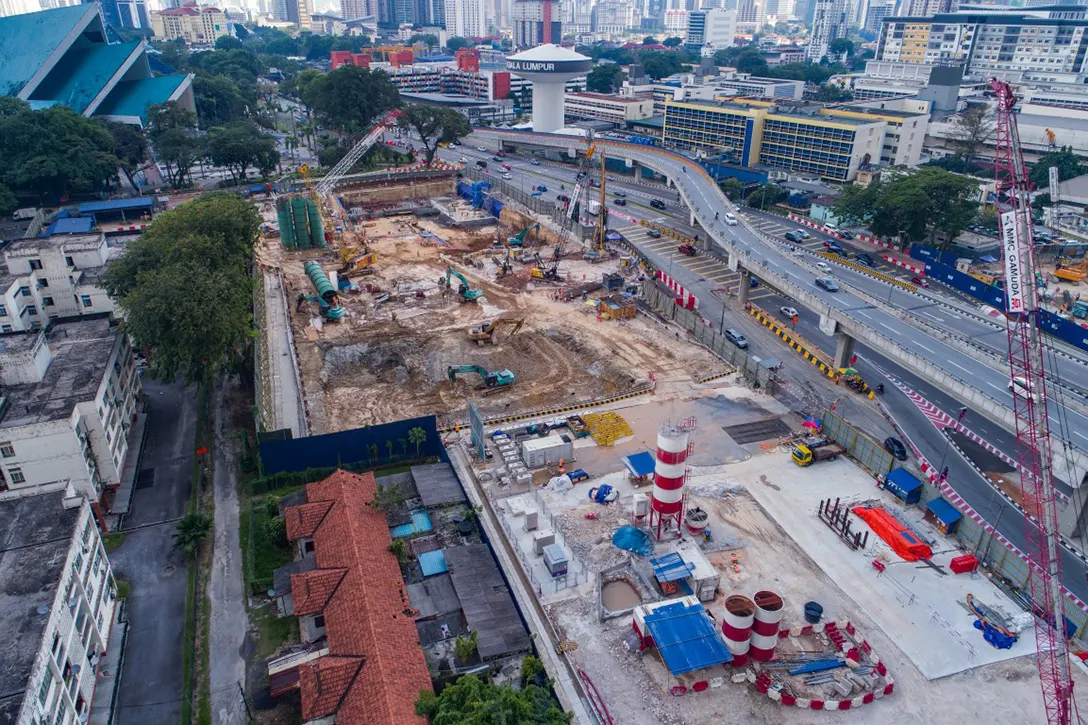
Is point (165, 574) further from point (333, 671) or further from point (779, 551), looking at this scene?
point (779, 551)

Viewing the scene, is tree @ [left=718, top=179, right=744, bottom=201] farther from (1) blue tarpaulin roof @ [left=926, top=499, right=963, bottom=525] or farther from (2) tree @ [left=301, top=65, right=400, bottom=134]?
(1) blue tarpaulin roof @ [left=926, top=499, right=963, bottom=525]

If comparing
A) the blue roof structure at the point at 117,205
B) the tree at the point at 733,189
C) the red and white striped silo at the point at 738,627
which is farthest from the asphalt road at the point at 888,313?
the blue roof structure at the point at 117,205

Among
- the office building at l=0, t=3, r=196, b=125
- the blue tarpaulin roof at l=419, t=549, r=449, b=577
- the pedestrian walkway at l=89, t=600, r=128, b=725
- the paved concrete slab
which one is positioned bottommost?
the pedestrian walkway at l=89, t=600, r=128, b=725

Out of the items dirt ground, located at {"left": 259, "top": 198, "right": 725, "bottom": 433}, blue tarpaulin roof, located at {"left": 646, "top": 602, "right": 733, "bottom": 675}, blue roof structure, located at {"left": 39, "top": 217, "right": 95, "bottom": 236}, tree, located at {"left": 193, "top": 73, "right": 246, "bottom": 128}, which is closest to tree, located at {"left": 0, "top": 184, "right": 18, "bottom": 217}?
blue roof structure, located at {"left": 39, "top": 217, "right": 95, "bottom": 236}

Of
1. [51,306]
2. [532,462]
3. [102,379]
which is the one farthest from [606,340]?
[51,306]

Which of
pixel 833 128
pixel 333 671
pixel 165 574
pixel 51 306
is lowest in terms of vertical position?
pixel 165 574

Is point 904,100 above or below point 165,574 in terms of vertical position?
above
